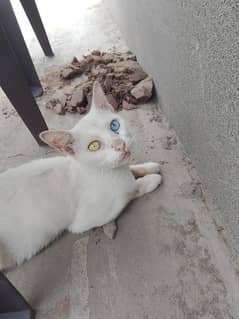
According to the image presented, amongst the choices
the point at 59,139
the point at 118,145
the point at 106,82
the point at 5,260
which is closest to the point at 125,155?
the point at 118,145

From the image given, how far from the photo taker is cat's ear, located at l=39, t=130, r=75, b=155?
0.77m

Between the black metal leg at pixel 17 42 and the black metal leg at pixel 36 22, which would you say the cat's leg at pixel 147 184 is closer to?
the black metal leg at pixel 17 42

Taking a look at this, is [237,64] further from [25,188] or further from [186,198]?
[25,188]

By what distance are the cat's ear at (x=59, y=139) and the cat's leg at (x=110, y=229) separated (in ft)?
1.08

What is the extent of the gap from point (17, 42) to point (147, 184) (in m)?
1.13

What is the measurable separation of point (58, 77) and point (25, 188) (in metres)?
1.12

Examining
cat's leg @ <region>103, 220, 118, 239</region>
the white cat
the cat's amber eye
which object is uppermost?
the cat's amber eye

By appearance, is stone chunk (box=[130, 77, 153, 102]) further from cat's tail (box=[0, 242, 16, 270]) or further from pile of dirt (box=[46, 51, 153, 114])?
cat's tail (box=[0, 242, 16, 270])

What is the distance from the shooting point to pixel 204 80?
2.63 ft

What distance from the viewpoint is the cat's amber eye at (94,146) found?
800 millimetres

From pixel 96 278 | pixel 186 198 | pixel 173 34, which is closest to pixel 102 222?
pixel 96 278

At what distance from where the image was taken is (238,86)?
2.05 feet

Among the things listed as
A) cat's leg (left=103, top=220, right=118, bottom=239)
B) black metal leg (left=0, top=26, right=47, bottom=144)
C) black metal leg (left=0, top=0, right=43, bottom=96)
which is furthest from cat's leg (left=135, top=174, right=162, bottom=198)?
black metal leg (left=0, top=0, right=43, bottom=96)

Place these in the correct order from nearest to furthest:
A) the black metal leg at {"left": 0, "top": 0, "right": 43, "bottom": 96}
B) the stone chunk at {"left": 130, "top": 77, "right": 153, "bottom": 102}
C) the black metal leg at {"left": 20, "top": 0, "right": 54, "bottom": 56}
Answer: the stone chunk at {"left": 130, "top": 77, "right": 153, "bottom": 102} < the black metal leg at {"left": 0, "top": 0, "right": 43, "bottom": 96} < the black metal leg at {"left": 20, "top": 0, "right": 54, "bottom": 56}
